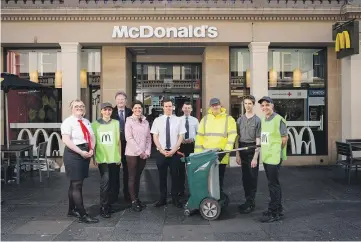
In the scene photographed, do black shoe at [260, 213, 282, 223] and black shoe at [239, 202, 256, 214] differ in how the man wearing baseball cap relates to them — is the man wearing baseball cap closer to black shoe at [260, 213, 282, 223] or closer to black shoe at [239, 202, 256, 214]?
black shoe at [239, 202, 256, 214]

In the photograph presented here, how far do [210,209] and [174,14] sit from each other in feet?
21.6

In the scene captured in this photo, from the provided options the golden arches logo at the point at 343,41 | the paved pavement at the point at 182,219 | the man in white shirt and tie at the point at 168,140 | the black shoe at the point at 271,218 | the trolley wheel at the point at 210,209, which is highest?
the golden arches logo at the point at 343,41

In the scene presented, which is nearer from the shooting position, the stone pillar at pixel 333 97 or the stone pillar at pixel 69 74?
the stone pillar at pixel 69 74

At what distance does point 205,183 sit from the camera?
20.0 ft

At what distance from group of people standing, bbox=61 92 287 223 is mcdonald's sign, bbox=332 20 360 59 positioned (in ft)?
18.0

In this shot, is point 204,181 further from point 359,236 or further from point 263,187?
point 263,187

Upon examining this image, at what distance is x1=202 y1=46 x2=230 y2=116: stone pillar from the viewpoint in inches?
463

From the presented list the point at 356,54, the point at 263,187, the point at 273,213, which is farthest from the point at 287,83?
the point at 273,213

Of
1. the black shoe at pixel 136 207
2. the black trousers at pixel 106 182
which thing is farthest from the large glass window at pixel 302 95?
the black trousers at pixel 106 182

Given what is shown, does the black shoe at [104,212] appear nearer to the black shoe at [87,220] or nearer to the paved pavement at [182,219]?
the paved pavement at [182,219]

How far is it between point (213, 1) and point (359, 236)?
25.8 feet

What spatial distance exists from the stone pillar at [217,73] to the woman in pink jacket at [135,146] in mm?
5288

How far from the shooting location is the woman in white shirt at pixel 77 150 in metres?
5.93

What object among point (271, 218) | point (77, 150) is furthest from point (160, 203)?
point (271, 218)
